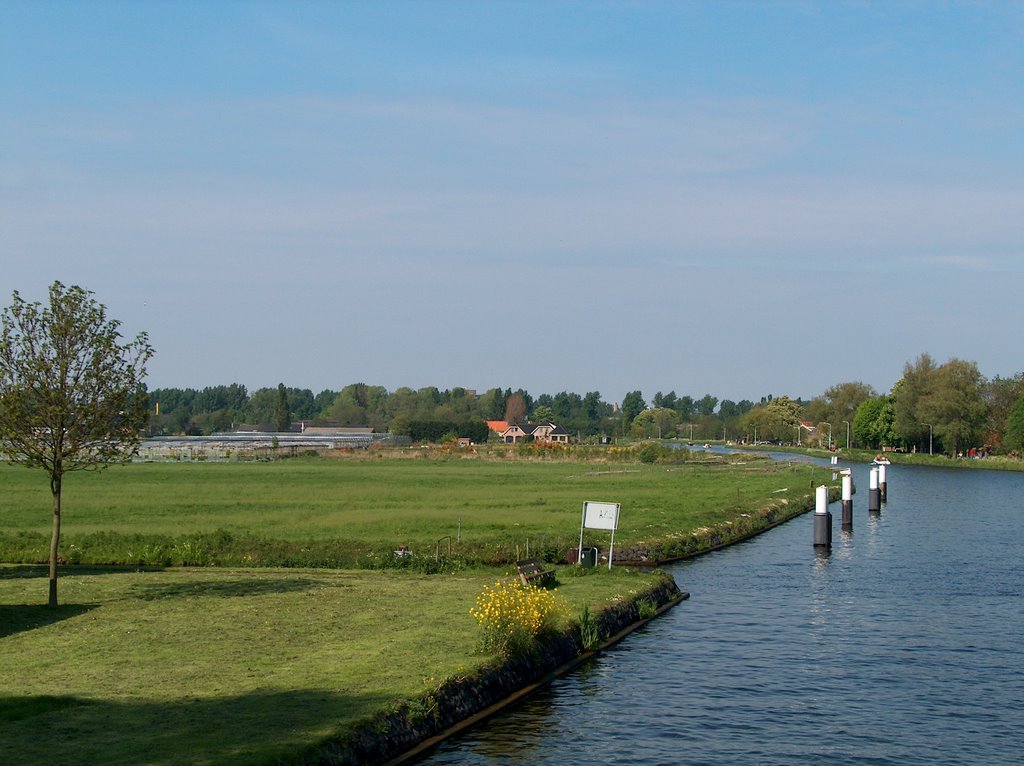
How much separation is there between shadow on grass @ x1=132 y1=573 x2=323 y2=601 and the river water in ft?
34.5

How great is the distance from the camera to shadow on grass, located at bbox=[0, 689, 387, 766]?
15203 mm

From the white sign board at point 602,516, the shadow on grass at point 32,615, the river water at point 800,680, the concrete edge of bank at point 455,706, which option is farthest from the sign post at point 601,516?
the shadow on grass at point 32,615

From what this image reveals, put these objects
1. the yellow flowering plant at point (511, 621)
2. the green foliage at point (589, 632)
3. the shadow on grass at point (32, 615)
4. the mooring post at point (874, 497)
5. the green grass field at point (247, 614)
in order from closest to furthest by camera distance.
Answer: the green grass field at point (247, 614)
the yellow flowering plant at point (511, 621)
the shadow on grass at point (32, 615)
the green foliage at point (589, 632)
the mooring post at point (874, 497)

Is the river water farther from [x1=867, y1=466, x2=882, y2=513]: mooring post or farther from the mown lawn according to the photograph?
[x1=867, y1=466, x2=882, y2=513]: mooring post

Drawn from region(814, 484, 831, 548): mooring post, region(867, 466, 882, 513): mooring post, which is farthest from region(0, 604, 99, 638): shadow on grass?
region(867, 466, 882, 513): mooring post

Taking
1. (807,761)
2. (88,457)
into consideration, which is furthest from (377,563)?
(807,761)

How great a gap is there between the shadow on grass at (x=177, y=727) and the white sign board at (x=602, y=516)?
18147 mm

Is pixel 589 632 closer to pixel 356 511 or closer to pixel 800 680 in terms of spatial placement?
pixel 800 680

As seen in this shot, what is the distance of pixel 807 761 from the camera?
1892cm

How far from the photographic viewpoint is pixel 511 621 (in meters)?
23.3

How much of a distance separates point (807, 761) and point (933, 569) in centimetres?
2869

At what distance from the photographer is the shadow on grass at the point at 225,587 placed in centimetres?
3170

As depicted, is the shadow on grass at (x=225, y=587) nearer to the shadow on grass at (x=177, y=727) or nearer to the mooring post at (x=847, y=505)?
the shadow on grass at (x=177, y=727)

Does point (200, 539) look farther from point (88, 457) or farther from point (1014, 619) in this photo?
point (1014, 619)
